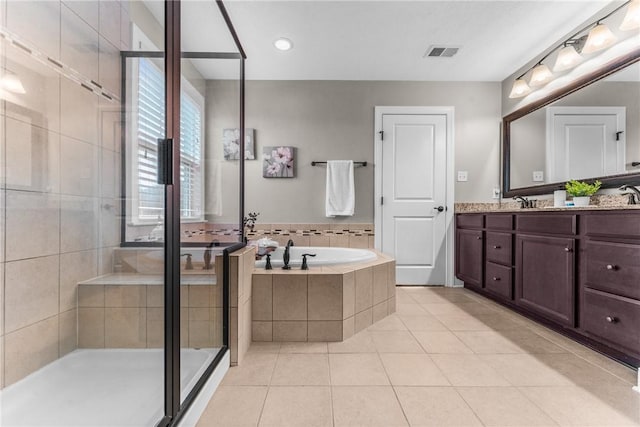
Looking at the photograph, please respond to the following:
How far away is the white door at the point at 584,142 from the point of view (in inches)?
81.7

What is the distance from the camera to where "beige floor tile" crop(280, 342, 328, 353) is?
1.77m

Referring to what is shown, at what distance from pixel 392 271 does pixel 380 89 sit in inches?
77.6

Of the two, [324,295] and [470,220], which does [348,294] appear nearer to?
[324,295]

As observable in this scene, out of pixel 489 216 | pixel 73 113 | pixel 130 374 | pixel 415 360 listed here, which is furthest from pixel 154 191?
pixel 489 216

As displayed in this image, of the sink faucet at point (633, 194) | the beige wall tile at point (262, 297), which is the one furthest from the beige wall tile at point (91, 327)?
the sink faucet at point (633, 194)

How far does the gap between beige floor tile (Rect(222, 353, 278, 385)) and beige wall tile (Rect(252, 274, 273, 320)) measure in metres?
0.23

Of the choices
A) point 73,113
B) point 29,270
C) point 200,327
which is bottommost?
point 200,327

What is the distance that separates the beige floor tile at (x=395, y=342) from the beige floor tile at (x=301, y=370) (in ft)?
1.18

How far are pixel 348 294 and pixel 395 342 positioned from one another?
393mm

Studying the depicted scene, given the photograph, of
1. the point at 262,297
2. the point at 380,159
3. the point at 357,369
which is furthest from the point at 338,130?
the point at 357,369

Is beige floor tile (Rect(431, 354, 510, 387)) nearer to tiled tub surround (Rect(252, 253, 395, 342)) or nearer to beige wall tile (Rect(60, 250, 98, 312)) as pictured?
tiled tub surround (Rect(252, 253, 395, 342))

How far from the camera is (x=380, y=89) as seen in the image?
3.30m

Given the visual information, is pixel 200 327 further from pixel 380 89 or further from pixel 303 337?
pixel 380 89

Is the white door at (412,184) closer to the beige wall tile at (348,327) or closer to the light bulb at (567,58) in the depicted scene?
the light bulb at (567,58)
